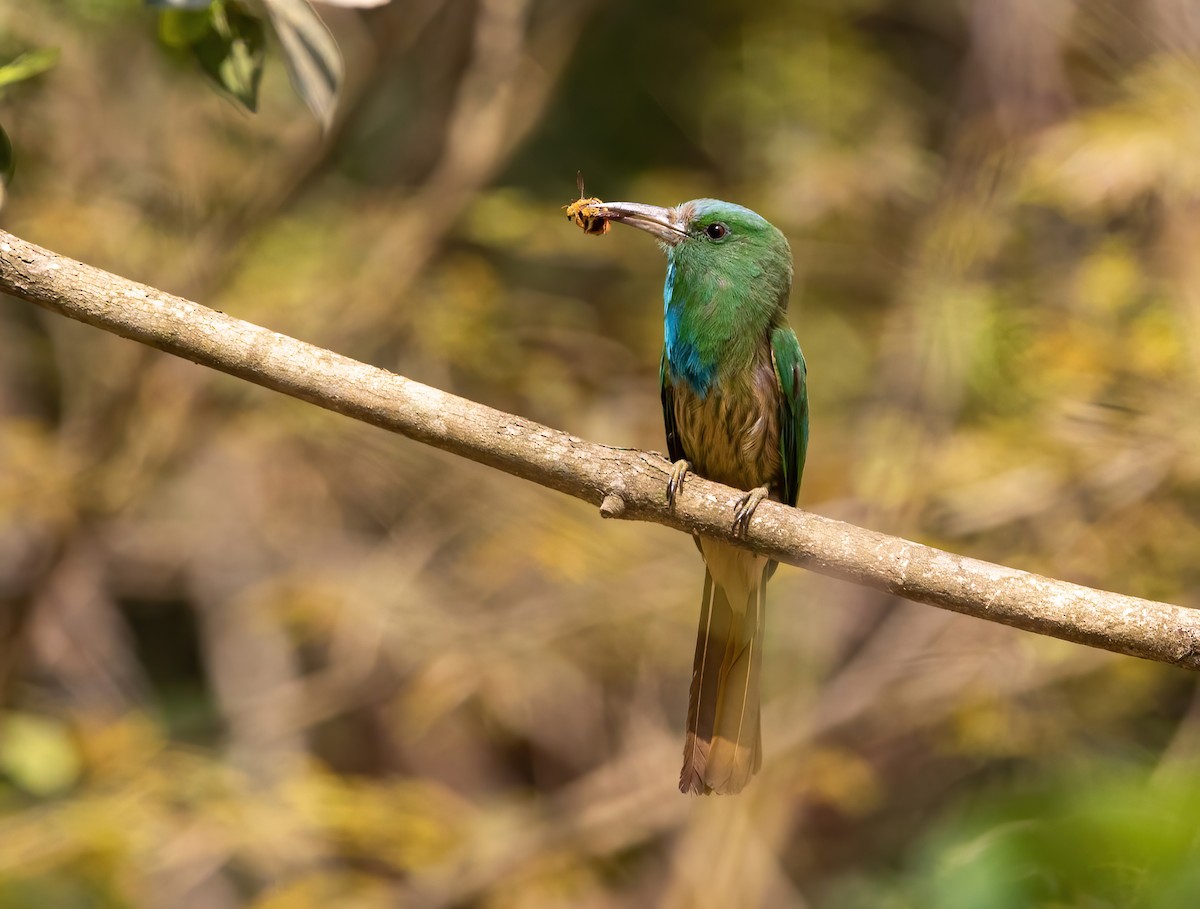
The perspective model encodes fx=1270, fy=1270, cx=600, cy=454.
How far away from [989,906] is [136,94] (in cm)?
430

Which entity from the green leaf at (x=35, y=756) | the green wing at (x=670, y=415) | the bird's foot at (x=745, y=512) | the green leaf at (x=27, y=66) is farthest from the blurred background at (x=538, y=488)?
the bird's foot at (x=745, y=512)

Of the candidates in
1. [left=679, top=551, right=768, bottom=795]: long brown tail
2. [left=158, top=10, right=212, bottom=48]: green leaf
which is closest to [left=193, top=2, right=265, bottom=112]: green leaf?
[left=158, top=10, right=212, bottom=48]: green leaf

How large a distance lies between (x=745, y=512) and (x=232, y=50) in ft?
3.76

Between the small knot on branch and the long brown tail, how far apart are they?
0.73m

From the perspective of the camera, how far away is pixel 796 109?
466cm

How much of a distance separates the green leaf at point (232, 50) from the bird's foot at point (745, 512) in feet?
3.42

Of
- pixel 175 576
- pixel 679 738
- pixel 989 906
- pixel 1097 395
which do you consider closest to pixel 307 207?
pixel 175 576

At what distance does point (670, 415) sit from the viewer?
2934 millimetres

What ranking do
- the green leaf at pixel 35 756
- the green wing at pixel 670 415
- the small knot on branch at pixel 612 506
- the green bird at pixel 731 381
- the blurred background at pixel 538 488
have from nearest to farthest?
the small knot on branch at pixel 612 506 < the green bird at pixel 731 381 < the green wing at pixel 670 415 < the green leaf at pixel 35 756 < the blurred background at pixel 538 488

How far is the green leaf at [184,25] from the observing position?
2041 mm

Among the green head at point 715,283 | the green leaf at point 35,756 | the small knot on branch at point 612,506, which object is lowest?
the green leaf at point 35,756

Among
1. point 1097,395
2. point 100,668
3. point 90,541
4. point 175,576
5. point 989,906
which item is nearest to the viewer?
point 989,906

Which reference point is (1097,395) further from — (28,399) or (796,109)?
(28,399)

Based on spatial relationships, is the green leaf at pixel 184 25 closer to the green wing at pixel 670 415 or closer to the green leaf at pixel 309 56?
the green leaf at pixel 309 56
